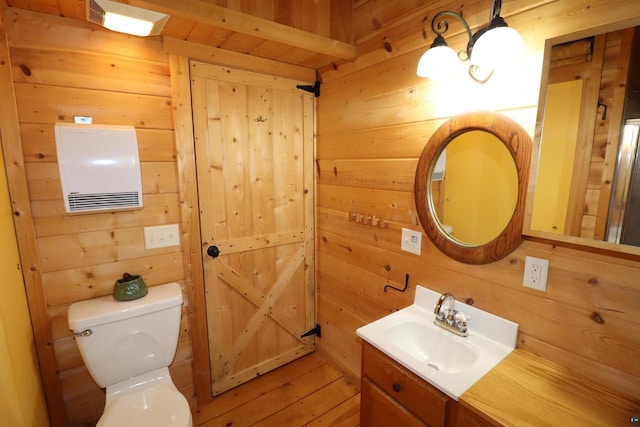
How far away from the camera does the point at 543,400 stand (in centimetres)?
96

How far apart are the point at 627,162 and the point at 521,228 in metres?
0.36

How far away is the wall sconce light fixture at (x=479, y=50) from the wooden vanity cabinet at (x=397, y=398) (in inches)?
Answer: 47.1

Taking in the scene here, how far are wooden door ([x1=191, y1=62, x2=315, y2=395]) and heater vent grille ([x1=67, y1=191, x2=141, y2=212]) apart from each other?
0.36 metres

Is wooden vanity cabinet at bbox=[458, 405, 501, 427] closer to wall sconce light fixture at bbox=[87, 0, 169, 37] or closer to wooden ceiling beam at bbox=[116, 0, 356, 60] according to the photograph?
wooden ceiling beam at bbox=[116, 0, 356, 60]

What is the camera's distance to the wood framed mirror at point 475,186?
1.17m

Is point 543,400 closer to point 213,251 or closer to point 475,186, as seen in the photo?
point 475,186

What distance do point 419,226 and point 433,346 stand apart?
57 cm

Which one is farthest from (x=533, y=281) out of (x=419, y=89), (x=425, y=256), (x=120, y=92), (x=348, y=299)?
(x=120, y=92)

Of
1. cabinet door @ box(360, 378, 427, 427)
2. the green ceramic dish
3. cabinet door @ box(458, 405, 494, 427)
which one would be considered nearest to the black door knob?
the green ceramic dish

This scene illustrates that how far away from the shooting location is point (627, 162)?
35.8 inches

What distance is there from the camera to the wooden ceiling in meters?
1.31

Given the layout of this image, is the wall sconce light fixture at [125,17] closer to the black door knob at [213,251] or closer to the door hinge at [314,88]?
the door hinge at [314,88]

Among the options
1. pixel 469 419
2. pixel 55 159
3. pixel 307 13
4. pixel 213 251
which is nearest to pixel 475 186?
pixel 469 419

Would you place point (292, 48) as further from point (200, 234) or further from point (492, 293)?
point (492, 293)
